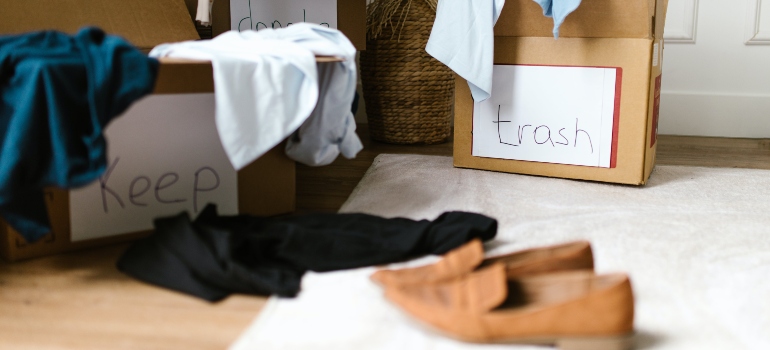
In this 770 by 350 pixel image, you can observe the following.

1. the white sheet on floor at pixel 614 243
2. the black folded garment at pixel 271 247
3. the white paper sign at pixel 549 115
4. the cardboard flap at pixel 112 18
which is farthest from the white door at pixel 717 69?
the cardboard flap at pixel 112 18

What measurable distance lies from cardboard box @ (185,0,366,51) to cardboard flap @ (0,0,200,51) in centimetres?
8

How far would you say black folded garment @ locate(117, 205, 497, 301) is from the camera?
0.91 meters

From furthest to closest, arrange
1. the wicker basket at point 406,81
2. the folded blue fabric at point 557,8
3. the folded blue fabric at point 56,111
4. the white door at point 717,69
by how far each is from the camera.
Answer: the white door at point 717,69, the wicker basket at point 406,81, the folded blue fabric at point 557,8, the folded blue fabric at point 56,111

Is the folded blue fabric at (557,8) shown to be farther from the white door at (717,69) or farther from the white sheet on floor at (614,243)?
the white door at (717,69)

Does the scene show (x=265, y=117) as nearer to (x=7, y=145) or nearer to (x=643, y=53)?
(x=7, y=145)

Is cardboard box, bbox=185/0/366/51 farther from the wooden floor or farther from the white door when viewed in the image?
the white door

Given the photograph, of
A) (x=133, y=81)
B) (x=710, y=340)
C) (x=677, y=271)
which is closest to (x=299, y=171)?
(x=133, y=81)

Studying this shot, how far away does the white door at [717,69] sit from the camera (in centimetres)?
208

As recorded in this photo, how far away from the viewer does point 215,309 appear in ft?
2.86

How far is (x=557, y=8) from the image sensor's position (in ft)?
4.55

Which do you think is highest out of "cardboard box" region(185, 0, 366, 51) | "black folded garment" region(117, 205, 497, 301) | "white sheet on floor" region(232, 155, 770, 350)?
"cardboard box" region(185, 0, 366, 51)

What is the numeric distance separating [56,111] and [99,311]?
0.84 feet

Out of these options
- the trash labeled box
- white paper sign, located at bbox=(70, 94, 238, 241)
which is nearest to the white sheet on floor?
the trash labeled box

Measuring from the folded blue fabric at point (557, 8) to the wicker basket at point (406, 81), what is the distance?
0.57 meters
